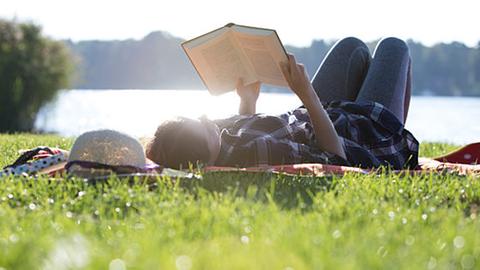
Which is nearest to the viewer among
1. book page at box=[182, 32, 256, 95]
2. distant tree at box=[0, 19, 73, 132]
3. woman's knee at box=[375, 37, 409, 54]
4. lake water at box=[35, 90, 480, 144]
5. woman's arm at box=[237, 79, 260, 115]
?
book page at box=[182, 32, 256, 95]

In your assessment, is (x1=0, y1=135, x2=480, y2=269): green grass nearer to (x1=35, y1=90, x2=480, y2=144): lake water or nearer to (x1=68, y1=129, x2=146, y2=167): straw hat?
(x1=68, y1=129, x2=146, y2=167): straw hat

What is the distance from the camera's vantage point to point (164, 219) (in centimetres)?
220

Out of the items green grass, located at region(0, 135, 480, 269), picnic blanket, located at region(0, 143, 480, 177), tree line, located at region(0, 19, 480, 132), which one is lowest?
tree line, located at region(0, 19, 480, 132)

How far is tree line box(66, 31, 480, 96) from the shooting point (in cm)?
5528

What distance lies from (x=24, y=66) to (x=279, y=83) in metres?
15.9

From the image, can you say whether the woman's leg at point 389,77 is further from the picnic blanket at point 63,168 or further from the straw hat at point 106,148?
the straw hat at point 106,148

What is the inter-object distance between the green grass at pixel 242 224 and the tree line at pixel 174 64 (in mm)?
47718

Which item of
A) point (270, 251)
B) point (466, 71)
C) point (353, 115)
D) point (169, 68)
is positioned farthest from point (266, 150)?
point (466, 71)

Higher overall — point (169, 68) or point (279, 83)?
point (279, 83)

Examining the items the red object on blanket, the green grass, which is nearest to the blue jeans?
the red object on blanket

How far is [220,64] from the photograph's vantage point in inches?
157

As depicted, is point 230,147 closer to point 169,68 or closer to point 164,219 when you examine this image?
point 164,219

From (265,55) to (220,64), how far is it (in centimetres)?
36

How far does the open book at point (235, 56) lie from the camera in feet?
11.7
